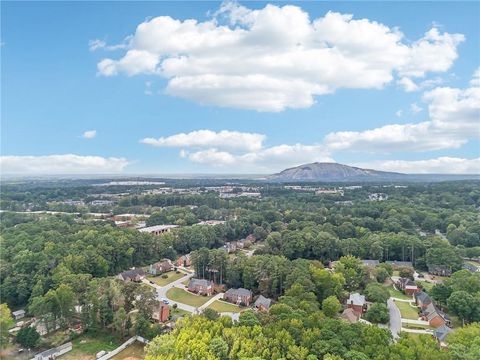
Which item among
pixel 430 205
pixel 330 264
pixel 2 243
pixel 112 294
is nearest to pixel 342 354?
pixel 112 294

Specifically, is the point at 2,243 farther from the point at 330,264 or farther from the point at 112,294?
the point at 330,264

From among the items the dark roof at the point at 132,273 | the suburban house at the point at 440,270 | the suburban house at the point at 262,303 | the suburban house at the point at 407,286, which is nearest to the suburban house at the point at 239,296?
the suburban house at the point at 262,303

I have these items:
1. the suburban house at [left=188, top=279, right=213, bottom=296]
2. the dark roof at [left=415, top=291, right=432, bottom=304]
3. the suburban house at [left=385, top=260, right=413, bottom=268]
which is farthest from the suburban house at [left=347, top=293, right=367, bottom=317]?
the suburban house at [left=385, top=260, right=413, bottom=268]

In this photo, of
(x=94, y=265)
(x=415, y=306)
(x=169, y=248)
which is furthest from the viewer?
(x=169, y=248)

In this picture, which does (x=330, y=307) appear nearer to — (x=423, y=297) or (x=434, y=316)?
(x=434, y=316)

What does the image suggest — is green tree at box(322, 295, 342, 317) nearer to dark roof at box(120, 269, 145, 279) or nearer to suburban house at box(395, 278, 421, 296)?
suburban house at box(395, 278, 421, 296)

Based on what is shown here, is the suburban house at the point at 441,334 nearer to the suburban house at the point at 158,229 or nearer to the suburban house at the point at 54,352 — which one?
the suburban house at the point at 54,352
